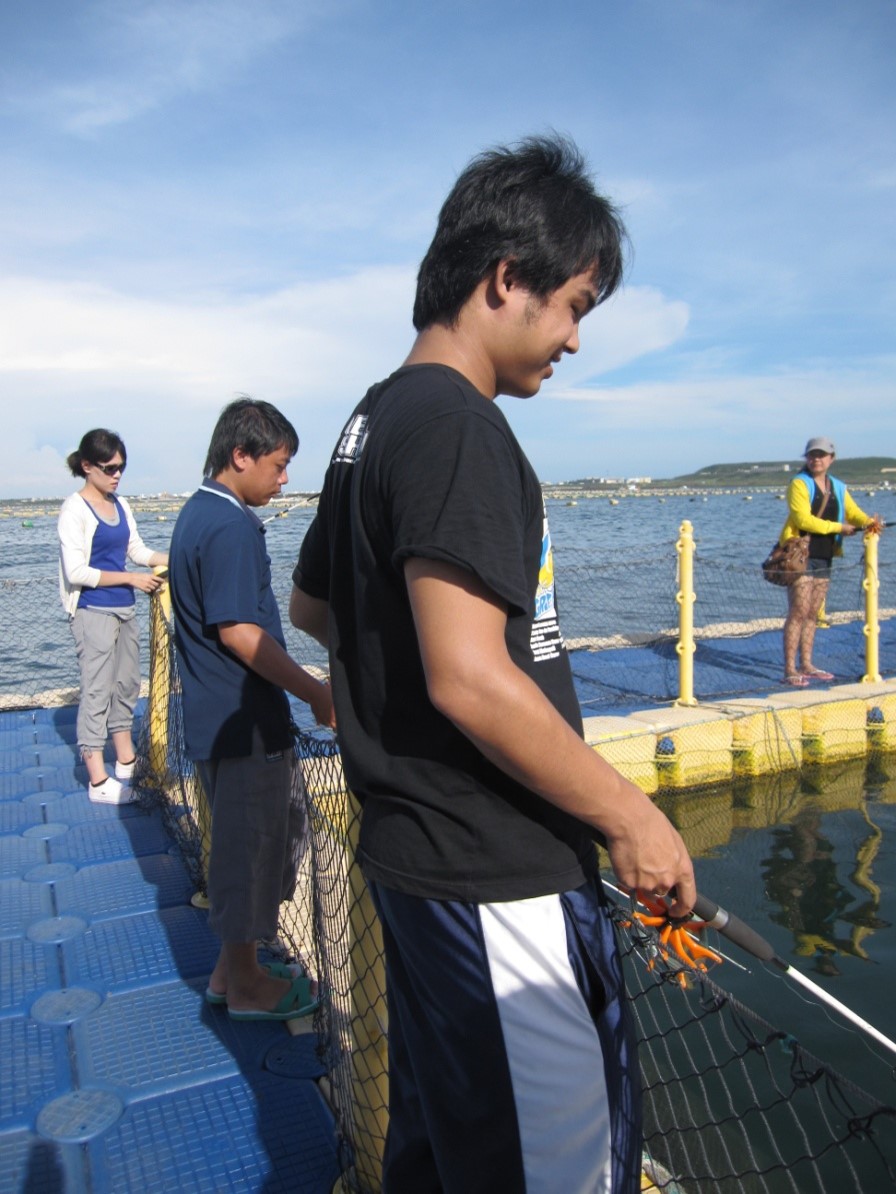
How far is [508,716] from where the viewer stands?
124 cm

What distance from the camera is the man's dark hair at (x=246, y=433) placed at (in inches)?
110

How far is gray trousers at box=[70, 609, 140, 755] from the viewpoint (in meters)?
4.79

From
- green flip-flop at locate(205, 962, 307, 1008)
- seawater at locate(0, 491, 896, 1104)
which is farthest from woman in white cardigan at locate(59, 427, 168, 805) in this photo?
seawater at locate(0, 491, 896, 1104)

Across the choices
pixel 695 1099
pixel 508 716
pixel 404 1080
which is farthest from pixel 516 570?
pixel 695 1099

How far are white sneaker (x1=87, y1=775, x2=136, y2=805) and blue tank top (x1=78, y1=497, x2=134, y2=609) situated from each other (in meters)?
0.93

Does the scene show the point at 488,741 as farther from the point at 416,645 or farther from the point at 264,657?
the point at 264,657

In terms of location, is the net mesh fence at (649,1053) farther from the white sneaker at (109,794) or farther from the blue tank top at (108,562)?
the blue tank top at (108,562)

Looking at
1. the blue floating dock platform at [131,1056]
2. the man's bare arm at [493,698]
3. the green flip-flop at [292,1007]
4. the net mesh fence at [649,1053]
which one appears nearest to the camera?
the man's bare arm at [493,698]

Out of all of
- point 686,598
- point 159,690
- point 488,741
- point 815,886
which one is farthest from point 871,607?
point 488,741

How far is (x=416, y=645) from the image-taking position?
1400 mm

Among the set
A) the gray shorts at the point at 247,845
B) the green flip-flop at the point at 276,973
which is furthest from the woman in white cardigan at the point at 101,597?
the gray shorts at the point at 247,845

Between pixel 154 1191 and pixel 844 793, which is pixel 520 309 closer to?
pixel 154 1191

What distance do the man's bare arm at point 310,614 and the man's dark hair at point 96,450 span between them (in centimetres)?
316

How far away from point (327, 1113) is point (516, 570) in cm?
184
